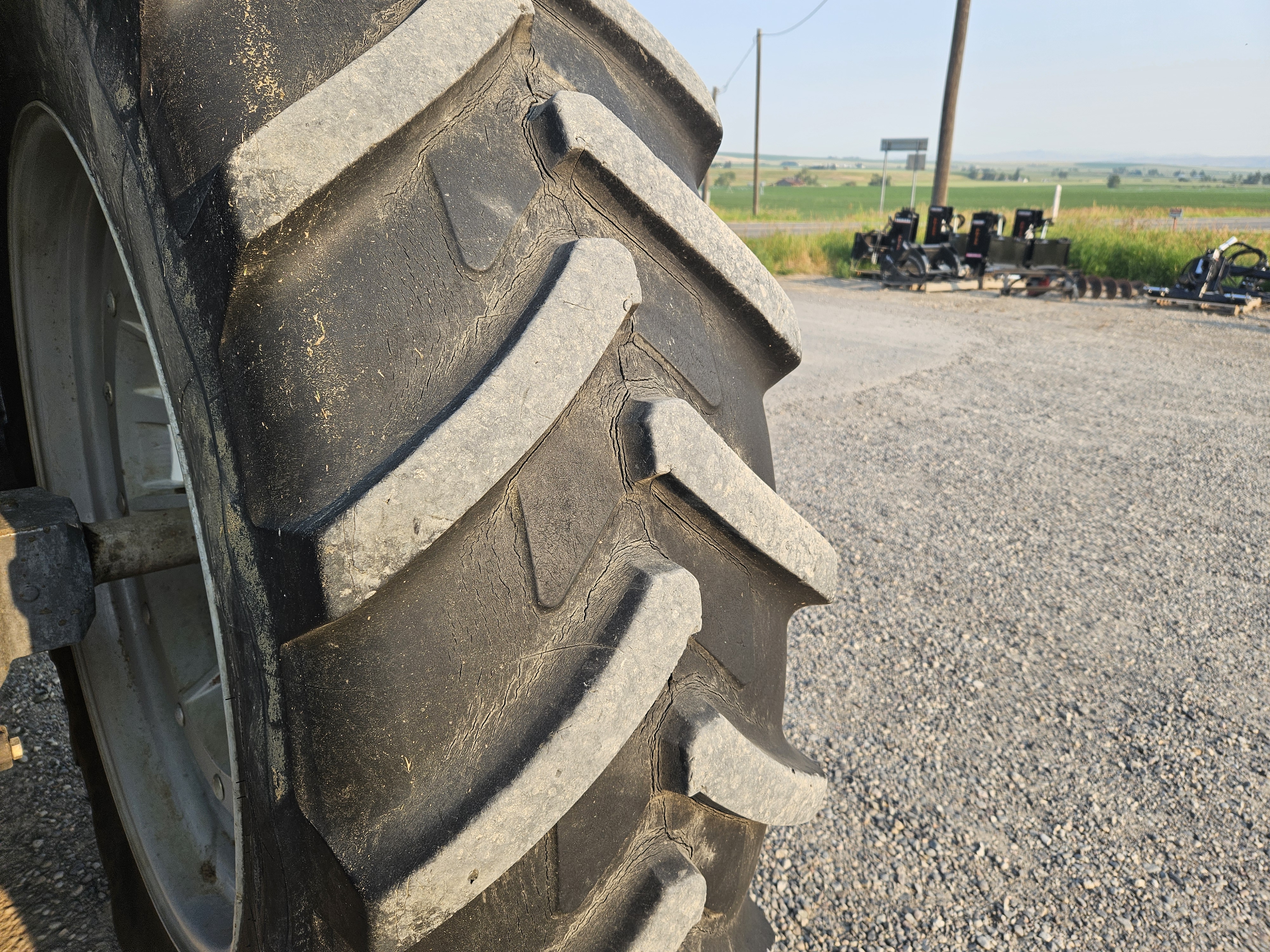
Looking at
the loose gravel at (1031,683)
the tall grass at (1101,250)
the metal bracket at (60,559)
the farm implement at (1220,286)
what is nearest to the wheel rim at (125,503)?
the metal bracket at (60,559)

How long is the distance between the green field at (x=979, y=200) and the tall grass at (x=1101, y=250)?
516 centimetres

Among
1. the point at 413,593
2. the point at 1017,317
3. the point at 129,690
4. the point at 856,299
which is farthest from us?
the point at 856,299

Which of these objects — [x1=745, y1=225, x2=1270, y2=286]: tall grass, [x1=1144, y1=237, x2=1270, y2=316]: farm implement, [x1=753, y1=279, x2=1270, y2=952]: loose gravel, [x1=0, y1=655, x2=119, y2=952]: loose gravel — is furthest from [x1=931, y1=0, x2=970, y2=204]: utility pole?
[x1=0, y1=655, x2=119, y2=952]: loose gravel

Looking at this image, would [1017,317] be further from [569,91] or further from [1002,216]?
[569,91]

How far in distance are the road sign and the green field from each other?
6.38ft

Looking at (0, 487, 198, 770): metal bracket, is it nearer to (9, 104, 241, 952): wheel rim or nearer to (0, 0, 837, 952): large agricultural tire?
(9, 104, 241, 952): wheel rim

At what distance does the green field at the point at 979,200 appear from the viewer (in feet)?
99.9

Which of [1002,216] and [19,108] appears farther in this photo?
[1002,216]

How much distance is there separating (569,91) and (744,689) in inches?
23.1

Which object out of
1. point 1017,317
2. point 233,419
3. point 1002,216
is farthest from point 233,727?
point 1002,216

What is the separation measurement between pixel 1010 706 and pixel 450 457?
2181 mm

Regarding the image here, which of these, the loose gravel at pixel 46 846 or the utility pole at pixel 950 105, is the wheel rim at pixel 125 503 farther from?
the utility pole at pixel 950 105

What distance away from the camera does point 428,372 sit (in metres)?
0.65

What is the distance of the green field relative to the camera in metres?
30.5
